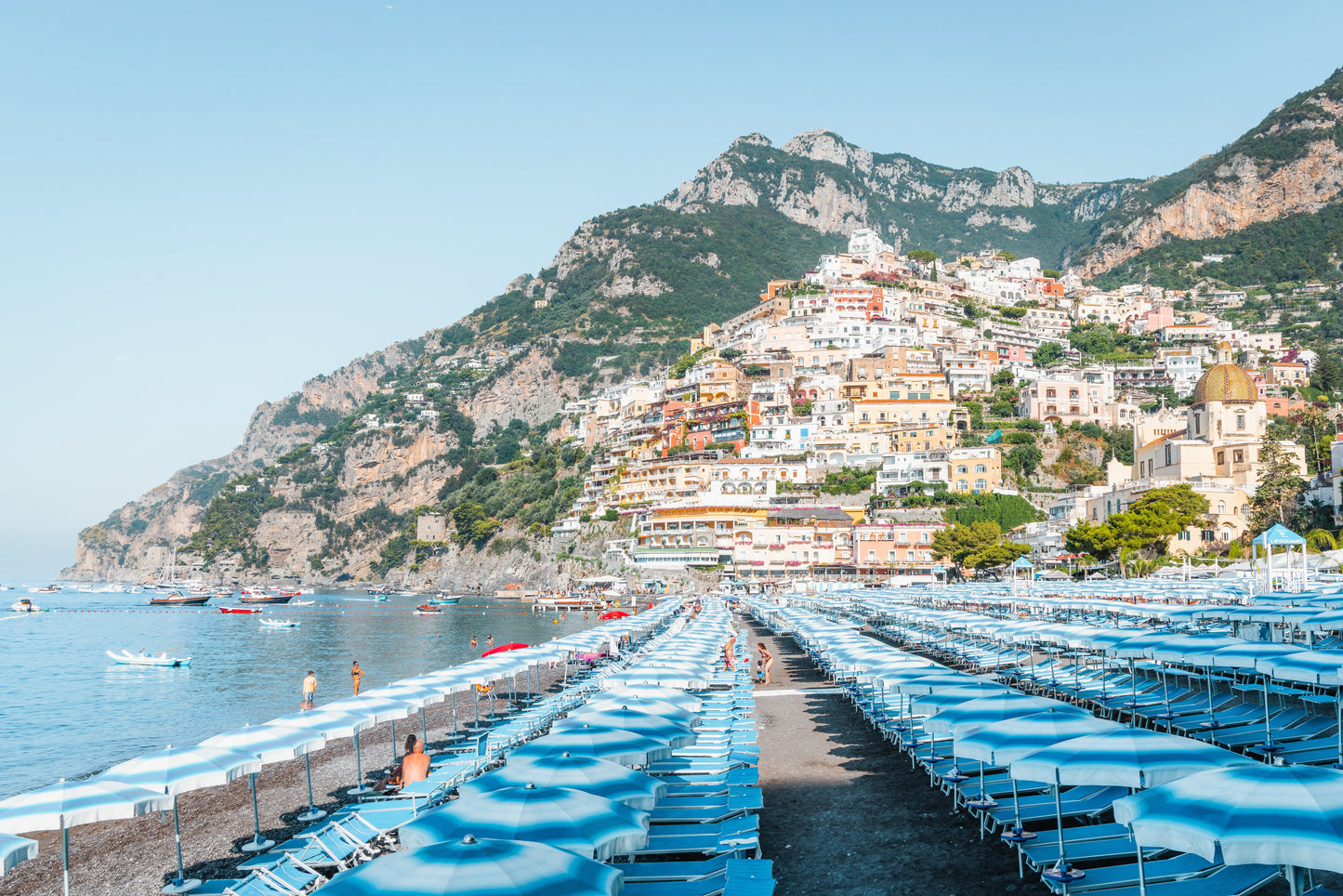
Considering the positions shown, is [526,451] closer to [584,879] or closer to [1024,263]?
[1024,263]

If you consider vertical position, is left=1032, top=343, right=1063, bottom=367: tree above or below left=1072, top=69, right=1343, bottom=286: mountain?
below

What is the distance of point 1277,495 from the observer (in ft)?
186

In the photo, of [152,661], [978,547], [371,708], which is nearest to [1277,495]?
[978,547]

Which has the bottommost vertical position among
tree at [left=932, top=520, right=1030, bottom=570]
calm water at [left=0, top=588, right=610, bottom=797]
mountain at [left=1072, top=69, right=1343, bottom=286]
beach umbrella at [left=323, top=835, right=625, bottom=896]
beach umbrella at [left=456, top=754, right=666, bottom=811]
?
calm water at [left=0, top=588, right=610, bottom=797]

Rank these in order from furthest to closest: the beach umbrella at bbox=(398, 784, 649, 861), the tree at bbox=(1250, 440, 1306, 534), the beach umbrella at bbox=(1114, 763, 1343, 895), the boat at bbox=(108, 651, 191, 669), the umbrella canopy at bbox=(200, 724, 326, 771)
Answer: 1. the tree at bbox=(1250, 440, 1306, 534)
2. the boat at bbox=(108, 651, 191, 669)
3. the umbrella canopy at bbox=(200, 724, 326, 771)
4. the beach umbrella at bbox=(398, 784, 649, 861)
5. the beach umbrella at bbox=(1114, 763, 1343, 895)

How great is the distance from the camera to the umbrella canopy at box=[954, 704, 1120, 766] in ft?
31.8

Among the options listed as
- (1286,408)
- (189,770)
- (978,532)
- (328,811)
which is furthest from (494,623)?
(1286,408)

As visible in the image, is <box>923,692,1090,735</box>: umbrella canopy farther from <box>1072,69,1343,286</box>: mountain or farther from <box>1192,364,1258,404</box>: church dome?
<box>1072,69,1343,286</box>: mountain

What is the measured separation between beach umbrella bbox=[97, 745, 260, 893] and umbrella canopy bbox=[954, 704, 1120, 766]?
8573 millimetres

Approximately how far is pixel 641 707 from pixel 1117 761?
700cm

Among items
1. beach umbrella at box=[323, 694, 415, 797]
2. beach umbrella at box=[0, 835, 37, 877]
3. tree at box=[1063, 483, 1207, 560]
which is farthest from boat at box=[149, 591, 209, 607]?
beach umbrella at box=[0, 835, 37, 877]

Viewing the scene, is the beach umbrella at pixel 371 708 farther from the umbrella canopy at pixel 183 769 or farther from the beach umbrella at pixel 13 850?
the beach umbrella at pixel 13 850

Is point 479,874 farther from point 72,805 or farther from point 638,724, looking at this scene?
point 638,724

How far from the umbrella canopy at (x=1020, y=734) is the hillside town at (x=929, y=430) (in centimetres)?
5157
